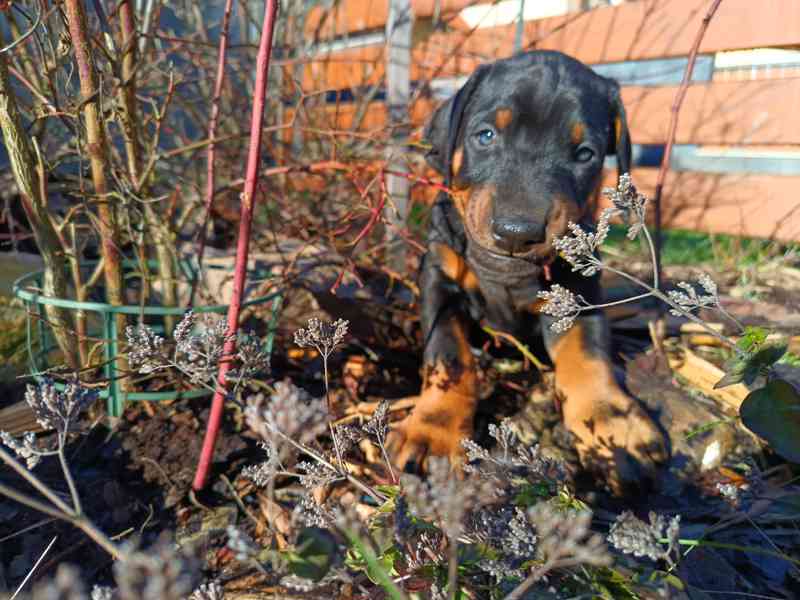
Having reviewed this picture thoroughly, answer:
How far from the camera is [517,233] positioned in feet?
5.73

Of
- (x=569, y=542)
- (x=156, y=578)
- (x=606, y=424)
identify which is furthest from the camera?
(x=606, y=424)

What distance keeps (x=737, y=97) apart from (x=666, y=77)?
66cm

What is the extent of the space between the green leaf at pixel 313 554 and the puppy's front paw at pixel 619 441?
4.17ft

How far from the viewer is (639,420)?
1.89 m

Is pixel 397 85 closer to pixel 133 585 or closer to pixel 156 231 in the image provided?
pixel 156 231

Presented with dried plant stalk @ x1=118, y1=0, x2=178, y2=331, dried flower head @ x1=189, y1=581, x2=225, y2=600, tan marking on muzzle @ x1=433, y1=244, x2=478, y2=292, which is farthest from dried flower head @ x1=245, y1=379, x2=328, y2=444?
tan marking on muzzle @ x1=433, y1=244, x2=478, y2=292

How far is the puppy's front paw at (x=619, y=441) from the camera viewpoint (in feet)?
5.77

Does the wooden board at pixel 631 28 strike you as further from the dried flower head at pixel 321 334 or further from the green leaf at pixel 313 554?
the green leaf at pixel 313 554

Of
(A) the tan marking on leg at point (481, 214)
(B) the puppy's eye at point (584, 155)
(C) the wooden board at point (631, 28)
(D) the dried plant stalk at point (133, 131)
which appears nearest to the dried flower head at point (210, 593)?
(A) the tan marking on leg at point (481, 214)

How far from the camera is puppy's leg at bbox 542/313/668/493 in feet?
5.87

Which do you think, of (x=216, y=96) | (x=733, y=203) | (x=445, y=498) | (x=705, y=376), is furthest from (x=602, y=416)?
(x=733, y=203)

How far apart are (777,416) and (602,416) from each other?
571 millimetres

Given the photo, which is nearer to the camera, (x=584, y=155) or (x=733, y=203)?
(x=584, y=155)

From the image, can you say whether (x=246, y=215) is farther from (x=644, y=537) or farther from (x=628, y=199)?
(x=644, y=537)
